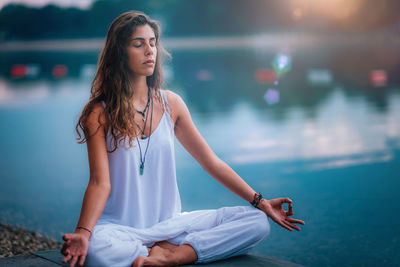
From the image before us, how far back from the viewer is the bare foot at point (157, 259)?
5.67 ft

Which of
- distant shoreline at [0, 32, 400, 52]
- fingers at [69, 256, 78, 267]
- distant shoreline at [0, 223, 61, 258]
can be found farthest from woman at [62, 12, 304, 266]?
distant shoreline at [0, 32, 400, 52]

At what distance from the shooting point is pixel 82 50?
79.5 ft

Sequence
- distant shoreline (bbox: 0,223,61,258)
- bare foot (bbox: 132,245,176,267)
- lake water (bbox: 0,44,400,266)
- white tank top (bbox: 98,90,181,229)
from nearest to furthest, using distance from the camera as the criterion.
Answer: bare foot (bbox: 132,245,176,267), white tank top (bbox: 98,90,181,229), distant shoreline (bbox: 0,223,61,258), lake water (bbox: 0,44,400,266)

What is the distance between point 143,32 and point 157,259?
0.83 m

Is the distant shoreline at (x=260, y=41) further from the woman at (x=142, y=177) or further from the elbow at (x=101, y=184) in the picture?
the elbow at (x=101, y=184)

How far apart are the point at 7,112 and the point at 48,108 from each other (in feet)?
2.12

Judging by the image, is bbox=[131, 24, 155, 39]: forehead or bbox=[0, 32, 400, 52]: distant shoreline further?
bbox=[0, 32, 400, 52]: distant shoreline

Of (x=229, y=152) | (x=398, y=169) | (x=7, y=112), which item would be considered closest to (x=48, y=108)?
(x=7, y=112)

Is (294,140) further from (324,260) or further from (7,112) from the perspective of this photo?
(7,112)

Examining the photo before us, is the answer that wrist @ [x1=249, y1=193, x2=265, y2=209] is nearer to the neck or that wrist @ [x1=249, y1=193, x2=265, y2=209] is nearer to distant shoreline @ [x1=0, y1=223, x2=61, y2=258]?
the neck

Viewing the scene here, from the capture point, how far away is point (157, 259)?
5.76 ft

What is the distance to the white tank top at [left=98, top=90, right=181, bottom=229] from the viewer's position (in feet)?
6.04

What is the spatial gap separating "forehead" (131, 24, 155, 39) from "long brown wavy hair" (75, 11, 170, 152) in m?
0.01

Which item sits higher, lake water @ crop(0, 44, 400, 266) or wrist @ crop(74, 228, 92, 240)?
lake water @ crop(0, 44, 400, 266)
